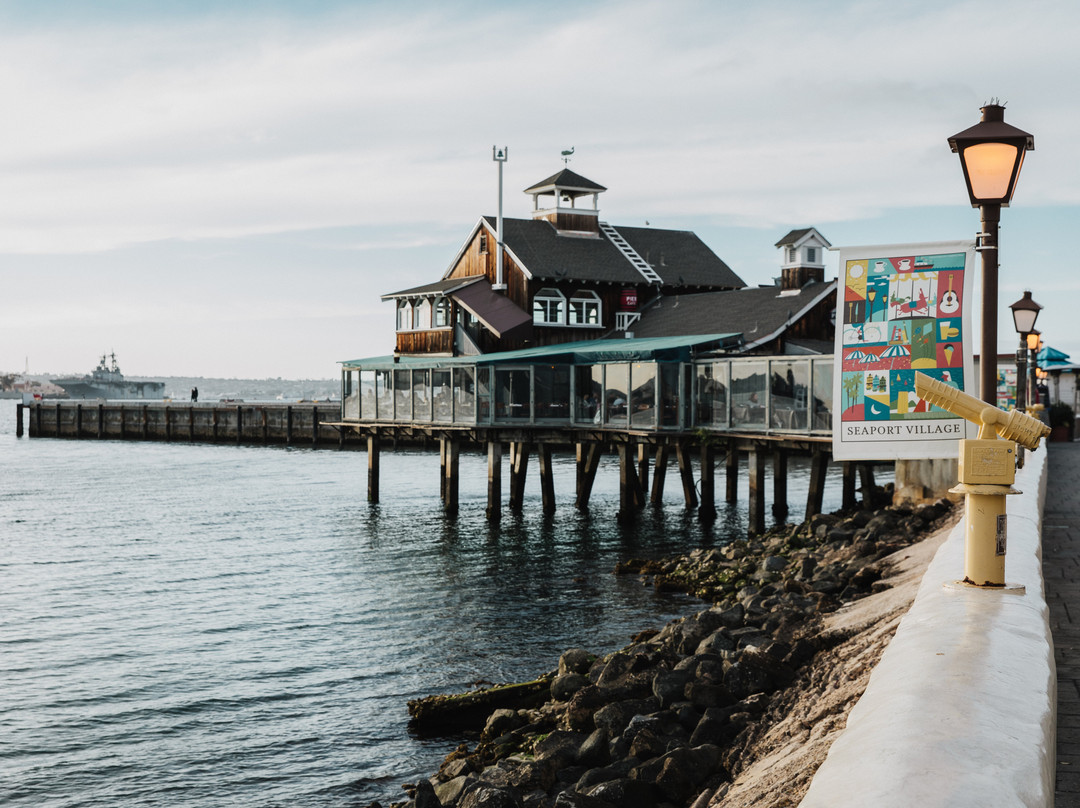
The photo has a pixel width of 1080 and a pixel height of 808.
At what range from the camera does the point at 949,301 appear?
470 inches

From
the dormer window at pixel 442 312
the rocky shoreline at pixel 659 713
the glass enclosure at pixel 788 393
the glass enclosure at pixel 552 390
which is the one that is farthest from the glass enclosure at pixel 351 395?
the rocky shoreline at pixel 659 713

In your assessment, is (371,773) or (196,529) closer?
(371,773)

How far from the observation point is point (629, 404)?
→ 30109 mm

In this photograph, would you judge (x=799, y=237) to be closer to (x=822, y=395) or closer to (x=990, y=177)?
(x=822, y=395)

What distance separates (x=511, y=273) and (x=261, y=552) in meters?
20.6

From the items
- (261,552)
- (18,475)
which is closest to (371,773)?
(261,552)

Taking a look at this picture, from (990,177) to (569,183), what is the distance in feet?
146

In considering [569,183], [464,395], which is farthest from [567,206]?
[464,395]

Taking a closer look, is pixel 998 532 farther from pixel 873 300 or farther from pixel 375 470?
pixel 375 470

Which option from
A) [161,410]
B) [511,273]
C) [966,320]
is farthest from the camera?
[161,410]

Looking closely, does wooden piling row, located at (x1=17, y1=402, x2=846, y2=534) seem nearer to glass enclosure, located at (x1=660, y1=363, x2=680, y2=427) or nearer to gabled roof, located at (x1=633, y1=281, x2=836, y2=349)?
glass enclosure, located at (x1=660, y1=363, x2=680, y2=427)

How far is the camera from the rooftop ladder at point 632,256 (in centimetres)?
4938

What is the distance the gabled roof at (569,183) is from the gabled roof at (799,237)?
10.5m

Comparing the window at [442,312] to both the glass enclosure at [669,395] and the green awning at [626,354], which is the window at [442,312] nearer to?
the green awning at [626,354]
